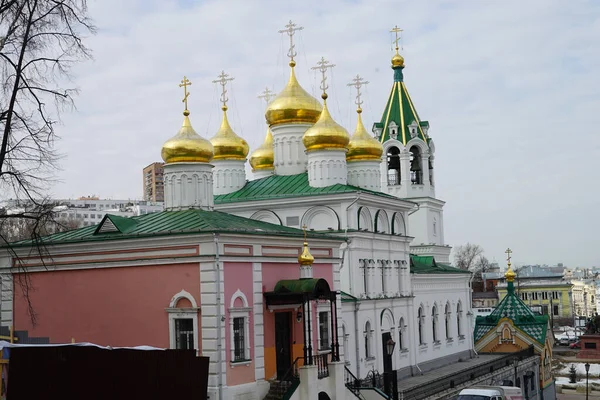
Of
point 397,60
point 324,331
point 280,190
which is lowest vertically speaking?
point 324,331

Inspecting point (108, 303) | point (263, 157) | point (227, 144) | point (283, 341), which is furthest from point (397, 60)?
point (108, 303)

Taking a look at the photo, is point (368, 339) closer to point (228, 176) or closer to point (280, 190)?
A: point (280, 190)

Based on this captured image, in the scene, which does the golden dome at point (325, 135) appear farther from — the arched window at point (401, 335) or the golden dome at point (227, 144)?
the arched window at point (401, 335)

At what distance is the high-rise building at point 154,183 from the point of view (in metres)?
126

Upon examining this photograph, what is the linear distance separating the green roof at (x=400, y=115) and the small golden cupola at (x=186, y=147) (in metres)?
18.8

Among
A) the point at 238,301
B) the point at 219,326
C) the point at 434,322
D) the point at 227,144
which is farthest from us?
the point at 434,322

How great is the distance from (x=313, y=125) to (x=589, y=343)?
132ft

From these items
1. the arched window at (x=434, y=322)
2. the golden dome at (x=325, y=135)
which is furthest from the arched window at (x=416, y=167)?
the golden dome at (x=325, y=135)

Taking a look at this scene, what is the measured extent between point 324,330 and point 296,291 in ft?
8.54

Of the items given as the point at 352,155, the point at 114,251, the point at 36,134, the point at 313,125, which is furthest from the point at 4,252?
the point at 352,155

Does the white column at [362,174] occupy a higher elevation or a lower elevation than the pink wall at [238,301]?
higher

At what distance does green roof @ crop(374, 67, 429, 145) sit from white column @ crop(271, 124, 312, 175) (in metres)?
10.7

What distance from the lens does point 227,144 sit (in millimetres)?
33781

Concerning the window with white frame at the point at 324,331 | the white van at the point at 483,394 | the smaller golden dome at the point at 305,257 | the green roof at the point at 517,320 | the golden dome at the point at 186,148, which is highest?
the golden dome at the point at 186,148
